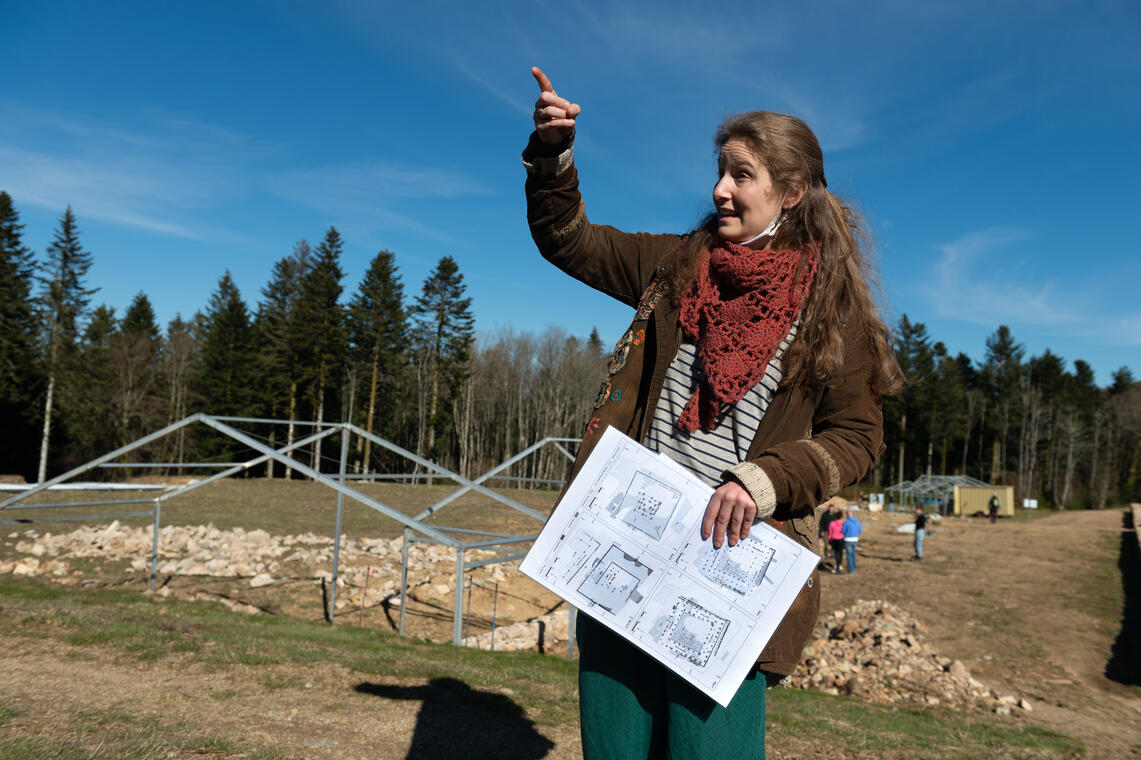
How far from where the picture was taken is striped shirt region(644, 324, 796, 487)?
1.54m

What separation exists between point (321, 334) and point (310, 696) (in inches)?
1519

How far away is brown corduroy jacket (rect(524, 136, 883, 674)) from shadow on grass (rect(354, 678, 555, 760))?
2693 millimetres

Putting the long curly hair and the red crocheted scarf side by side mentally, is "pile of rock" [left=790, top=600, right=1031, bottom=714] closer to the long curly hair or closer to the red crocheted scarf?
the long curly hair

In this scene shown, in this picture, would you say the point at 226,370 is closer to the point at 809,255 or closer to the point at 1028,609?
the point at 1028,609

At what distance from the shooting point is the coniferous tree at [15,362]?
117 feet

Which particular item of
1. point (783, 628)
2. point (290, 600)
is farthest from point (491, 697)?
point (290, 600)

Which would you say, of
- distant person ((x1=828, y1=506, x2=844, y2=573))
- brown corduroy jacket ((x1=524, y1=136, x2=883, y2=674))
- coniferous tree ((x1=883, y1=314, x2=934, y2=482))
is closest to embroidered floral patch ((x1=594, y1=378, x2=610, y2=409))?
brown corduroy jacket ((x1=524, y1=136, x2=883, y2=674))

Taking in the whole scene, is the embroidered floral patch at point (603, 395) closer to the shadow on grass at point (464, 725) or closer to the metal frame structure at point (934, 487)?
the shadow on grass at point (464, 725)

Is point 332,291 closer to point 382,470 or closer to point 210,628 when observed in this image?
point 382,470

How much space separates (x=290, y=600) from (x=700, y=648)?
11886mm

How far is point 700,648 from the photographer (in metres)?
1.40

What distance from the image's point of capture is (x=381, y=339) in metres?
42.2

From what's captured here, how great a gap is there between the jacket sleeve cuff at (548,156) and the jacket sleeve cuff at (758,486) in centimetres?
76

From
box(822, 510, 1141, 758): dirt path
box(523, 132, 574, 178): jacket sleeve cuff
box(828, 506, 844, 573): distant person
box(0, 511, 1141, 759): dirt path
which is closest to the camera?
box(523, 132, 574, 178): jacket sleeve cuff
